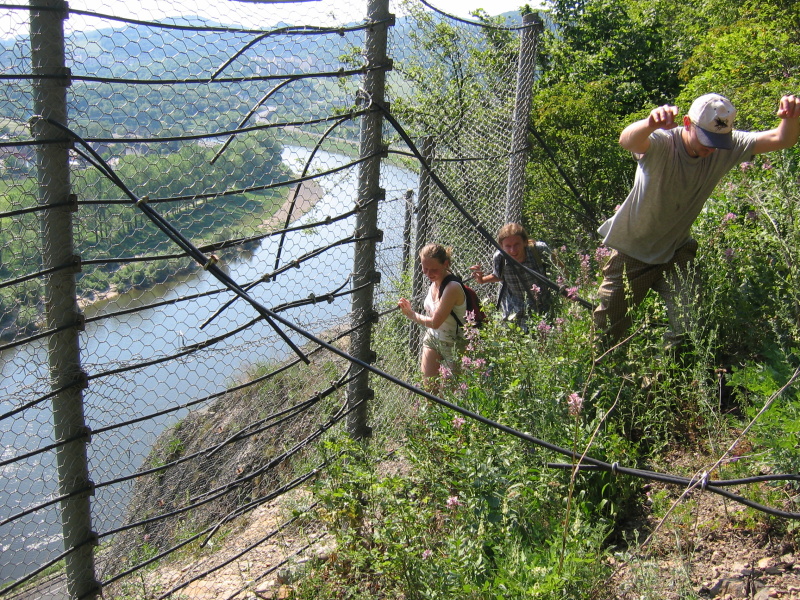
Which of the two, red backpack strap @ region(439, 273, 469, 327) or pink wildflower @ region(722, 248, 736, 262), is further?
red backpack strap @ region(439, 273, 469, 327)

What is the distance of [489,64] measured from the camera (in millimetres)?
6527

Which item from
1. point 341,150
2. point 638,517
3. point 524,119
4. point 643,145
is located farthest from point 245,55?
point 524,119

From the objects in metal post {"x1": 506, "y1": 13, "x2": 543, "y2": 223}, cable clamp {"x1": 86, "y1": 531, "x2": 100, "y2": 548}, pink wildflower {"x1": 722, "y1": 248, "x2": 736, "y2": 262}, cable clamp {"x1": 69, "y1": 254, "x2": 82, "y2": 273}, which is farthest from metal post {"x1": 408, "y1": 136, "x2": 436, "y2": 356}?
cable clamp {"x1": 86, "y1": 531, "x2": 100, "y2": 548}

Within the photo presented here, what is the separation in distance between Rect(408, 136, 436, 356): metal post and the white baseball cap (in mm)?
1838

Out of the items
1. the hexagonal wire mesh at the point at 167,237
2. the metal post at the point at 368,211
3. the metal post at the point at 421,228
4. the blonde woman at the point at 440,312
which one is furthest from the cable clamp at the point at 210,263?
the metal post at the point at 421,228

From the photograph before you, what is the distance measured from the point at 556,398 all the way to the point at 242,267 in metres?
1.64

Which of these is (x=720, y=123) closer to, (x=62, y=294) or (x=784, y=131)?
(x=784, y=131)

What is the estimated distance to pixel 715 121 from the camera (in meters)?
3.81

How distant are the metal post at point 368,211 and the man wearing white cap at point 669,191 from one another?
1.30 m

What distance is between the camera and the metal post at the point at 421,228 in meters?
5.32

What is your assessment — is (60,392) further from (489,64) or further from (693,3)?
(693,3)

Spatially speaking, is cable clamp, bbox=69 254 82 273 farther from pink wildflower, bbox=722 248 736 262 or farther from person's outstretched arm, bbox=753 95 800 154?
pink wildflower, bbox=722 248 736 262

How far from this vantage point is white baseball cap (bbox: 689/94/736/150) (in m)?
3.80

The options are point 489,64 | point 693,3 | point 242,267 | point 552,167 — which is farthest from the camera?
point 693,3
